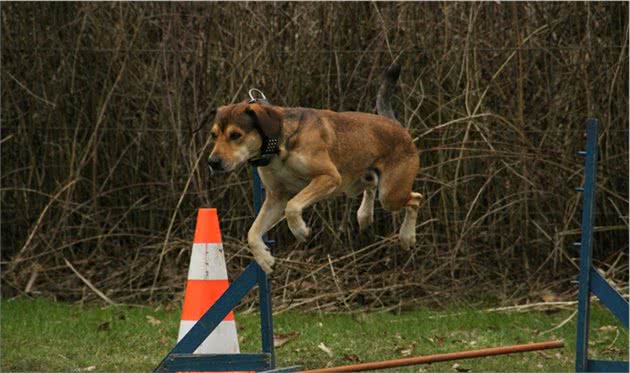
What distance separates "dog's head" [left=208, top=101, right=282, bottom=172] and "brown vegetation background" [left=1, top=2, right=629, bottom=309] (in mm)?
3549

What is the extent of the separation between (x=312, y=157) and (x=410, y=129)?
346 cm

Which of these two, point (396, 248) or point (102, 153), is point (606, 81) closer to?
point (396, 248)

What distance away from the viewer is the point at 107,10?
9789 mm

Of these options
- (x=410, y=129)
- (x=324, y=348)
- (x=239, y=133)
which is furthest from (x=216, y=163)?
(x=410, y=129)

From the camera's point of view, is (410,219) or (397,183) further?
(410,219)

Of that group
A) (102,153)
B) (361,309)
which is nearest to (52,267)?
(102,153)

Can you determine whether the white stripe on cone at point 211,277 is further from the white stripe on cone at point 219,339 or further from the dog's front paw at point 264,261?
the dog's front paw at point 264,261

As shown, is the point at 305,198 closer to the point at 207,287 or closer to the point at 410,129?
the point at 207,287

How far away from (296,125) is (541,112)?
3.95 meters

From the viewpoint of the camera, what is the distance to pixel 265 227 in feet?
20.3

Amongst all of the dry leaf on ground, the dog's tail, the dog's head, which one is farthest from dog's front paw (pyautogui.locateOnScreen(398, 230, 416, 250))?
the dog's head

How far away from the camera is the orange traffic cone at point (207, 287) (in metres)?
6.66

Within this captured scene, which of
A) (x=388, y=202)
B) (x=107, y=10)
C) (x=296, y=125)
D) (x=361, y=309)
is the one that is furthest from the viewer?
(x=107, y=10)

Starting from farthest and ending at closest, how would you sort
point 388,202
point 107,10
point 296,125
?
1. point 107,10
2. point 388,202
3. point 296,125
